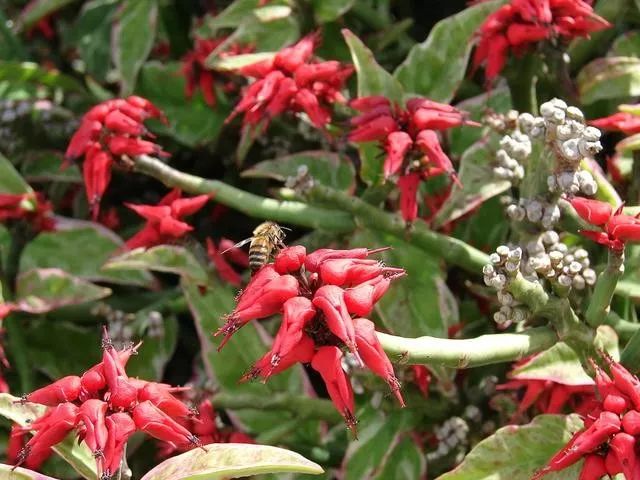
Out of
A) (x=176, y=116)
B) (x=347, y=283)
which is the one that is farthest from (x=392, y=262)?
(x=176, y=116)

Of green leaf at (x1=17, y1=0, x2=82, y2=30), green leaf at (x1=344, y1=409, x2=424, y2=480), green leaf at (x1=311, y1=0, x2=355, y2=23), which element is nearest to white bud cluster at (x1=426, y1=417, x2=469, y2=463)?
green leaf at (x1=344, y1=409, x2=424, y2=480)

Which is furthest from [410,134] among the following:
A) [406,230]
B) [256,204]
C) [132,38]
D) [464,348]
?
[132,38]

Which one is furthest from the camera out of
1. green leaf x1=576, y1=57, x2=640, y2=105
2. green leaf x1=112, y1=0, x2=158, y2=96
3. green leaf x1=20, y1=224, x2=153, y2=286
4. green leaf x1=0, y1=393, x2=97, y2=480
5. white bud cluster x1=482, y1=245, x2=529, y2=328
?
green leaf x1=112, y1=0, x2=158, y2=96

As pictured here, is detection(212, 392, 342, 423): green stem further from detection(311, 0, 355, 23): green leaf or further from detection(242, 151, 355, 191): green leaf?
detection(311, 0, 355, 23): green leaf

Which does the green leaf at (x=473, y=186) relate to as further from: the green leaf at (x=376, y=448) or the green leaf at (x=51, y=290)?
the green leaf at (x=51, y=290)

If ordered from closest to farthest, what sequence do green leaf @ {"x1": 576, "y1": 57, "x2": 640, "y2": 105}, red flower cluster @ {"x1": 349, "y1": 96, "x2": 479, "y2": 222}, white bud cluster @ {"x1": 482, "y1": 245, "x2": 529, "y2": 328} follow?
white bud cluster @ {"x1": 482, "y1": 245, "x2": 529, "y2": 328} → red flower cluster @ {"x1": 349, "y1": 96, "x2": 479, "y2": 222} → green leaf @ {"x1": 576, "y1": 57, "x2": 640, "y2": 105}

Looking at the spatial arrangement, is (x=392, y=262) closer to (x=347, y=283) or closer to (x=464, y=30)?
(x=464, y=30)
